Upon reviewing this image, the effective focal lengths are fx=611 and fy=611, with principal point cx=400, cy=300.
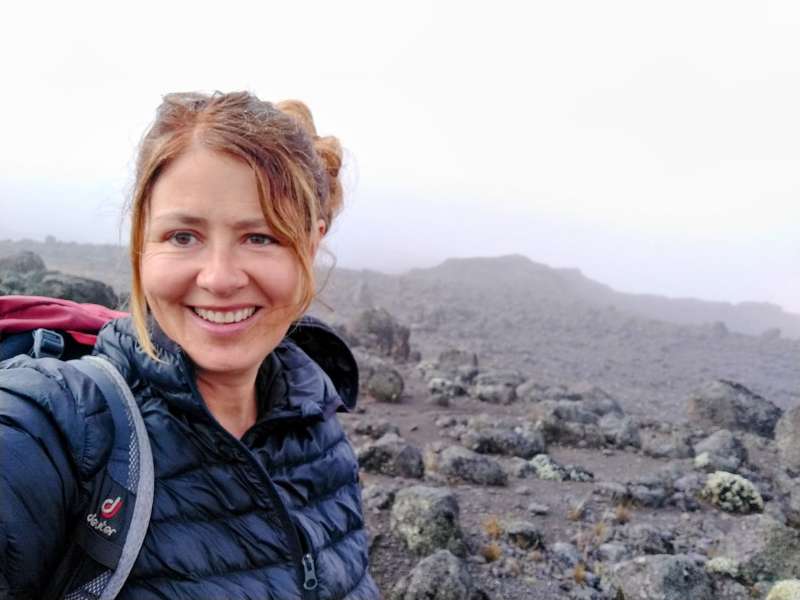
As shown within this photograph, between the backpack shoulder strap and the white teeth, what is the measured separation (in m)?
0.30

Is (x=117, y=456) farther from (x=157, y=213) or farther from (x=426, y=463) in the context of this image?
(x=426, y=463)

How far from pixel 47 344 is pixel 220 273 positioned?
0.50 metres

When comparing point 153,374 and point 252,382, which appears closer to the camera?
point 153,374

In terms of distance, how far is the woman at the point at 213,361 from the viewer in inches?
60.5

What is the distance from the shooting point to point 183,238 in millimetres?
1726

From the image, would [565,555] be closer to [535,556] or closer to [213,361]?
[535,556]

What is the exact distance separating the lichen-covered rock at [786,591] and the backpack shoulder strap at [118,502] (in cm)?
558

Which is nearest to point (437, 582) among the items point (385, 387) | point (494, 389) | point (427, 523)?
point (427, 523)

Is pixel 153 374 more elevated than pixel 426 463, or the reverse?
pixel 153 374

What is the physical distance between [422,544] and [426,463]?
2.76 meters

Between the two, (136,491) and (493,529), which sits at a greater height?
(136,491)


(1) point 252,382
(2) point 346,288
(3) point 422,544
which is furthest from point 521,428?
(2) point 346,288

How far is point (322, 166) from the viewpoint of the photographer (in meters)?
2.01

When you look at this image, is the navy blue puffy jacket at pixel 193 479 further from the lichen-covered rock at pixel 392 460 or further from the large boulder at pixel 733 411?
the large boulder at pixel 733 411
